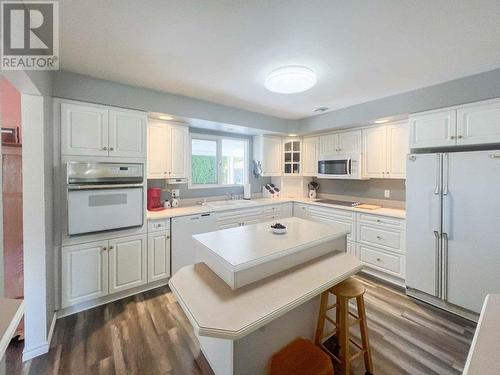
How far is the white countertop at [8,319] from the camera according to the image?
77 cm

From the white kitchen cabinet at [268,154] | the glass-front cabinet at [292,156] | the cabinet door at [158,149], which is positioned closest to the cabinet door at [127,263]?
the cabinet door at [158,149]

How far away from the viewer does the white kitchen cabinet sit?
4.35m

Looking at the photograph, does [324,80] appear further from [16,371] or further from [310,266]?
[16,371]

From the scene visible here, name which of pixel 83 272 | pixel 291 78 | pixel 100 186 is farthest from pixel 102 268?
pixel 291 78

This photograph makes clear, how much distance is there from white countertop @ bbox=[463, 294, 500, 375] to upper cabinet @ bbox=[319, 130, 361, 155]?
2901mm

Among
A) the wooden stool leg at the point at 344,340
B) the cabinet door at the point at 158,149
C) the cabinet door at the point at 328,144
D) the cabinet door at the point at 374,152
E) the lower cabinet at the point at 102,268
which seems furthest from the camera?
the cabinet door at the point at 328,144

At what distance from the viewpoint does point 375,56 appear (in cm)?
193

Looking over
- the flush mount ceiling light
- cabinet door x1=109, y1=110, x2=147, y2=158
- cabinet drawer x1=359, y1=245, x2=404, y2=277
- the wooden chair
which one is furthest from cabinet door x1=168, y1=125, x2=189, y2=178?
cabinet drawer x1=359, y1=245, x2=404, y2=277

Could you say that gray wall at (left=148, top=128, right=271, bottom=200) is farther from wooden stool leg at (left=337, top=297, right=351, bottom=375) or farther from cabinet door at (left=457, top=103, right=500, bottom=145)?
cabinet door at (left=457, top=103, right=500, bottom=145)

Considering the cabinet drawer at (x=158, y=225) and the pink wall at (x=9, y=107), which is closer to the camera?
the pink wall at (x=9, y=107)

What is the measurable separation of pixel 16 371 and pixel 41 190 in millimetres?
1360

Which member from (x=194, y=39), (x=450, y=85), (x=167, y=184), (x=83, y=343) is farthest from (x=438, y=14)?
(x=83, y=343)

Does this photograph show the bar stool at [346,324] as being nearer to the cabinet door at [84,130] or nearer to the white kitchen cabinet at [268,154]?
the cabinet door at [84,130]

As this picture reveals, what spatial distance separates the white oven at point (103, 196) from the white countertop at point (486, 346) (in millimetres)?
2774
